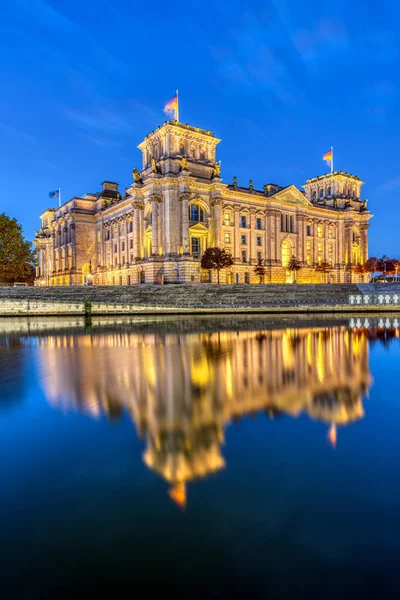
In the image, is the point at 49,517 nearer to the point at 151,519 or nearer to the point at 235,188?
the point at 151,519

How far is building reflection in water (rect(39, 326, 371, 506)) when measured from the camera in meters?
5.71

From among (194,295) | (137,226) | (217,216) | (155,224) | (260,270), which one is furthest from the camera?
(260,270)

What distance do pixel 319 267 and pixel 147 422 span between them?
76.3 meters

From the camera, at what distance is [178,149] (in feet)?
207

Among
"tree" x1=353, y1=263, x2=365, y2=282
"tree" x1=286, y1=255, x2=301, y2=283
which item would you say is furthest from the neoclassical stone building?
"tree" x1=286, y1=255, x2=301, y2=283

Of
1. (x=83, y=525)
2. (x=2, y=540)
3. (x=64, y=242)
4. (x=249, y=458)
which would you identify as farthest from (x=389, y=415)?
(x=64, y=242)

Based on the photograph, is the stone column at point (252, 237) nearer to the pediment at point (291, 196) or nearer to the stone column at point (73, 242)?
the pediment at point (291, 196)

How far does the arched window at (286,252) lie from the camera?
76.5 meters

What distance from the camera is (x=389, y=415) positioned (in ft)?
22.7

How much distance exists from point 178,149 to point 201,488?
2542 inches

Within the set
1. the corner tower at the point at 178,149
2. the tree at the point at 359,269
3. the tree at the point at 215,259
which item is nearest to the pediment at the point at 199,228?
the tree at the point at 215,259

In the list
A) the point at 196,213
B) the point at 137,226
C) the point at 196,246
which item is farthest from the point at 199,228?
the point at 137,226

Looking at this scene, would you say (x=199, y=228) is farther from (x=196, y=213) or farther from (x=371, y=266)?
(x=371, y=266)

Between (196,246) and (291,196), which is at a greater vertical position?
(291,196)
